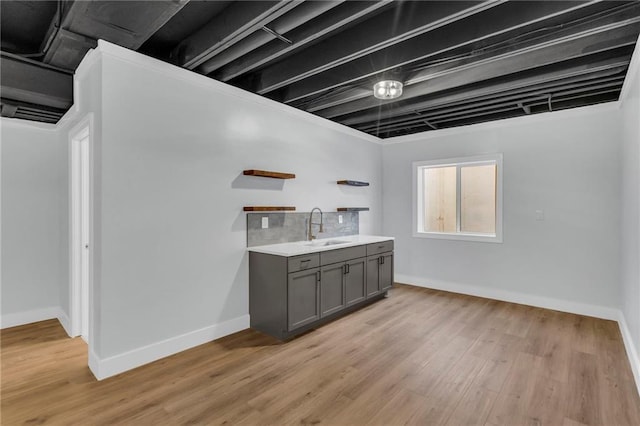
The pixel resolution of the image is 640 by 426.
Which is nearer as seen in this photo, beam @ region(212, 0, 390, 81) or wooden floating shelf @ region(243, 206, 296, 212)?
beam @ region(212, 0, 390, 81)

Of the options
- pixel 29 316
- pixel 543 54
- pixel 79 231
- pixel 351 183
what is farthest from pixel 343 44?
pixel 29 316

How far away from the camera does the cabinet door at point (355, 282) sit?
3852 millimetres

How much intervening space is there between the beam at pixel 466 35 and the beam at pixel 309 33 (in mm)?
517

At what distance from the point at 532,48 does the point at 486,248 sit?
2.89 meters

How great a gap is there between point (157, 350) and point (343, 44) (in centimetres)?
306

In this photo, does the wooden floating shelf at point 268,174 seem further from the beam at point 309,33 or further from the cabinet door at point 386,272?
the cabinet door at point 386,272

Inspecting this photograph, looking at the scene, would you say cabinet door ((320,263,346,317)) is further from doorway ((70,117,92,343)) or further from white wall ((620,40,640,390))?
white wall ((620,40,640,390))

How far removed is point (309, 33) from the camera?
94.2 inches

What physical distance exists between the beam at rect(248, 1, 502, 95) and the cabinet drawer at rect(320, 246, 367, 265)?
1861mm

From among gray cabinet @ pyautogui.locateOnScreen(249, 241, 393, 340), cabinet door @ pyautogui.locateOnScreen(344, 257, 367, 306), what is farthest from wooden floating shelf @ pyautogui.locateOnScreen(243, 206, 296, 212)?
cabinet door @ pyautogui.locateOnScreen(344, 257, 367, 306)

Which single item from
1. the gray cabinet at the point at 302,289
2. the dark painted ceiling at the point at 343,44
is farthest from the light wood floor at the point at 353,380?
the dark painted ceiling at the point at 343,44

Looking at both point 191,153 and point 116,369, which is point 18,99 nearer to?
point 191,153

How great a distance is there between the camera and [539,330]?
346 centimetres

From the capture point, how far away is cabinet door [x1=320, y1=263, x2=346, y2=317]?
11.6 feet
